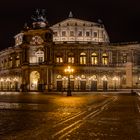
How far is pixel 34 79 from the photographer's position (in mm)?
93688

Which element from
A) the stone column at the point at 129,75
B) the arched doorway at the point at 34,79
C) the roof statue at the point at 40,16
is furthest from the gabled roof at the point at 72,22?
the arched doorway at the point at 34,79

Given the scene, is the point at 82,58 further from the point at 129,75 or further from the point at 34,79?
the point at 34,79

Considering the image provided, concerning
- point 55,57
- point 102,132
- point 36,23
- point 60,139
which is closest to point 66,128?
point 102,132

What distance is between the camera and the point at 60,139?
488 inches

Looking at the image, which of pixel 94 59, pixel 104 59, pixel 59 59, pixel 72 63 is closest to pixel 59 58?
pixel 59 59

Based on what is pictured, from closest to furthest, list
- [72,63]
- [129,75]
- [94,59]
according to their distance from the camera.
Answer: [72,63] → [94,59] → [129,75]

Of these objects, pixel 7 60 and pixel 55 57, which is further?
pixel 7 60

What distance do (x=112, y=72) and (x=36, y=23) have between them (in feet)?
87.4

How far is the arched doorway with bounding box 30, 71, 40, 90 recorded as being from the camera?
92438 mm

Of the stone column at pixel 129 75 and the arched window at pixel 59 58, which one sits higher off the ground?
the arched window at pixel 59 58

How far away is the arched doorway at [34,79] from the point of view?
303 feet

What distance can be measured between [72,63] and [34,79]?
11725 mm

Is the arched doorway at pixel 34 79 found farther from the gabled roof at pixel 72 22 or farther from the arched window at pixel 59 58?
the gabled roof at pixel 72 22

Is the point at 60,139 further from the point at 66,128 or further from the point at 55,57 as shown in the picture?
the point at 55,57
